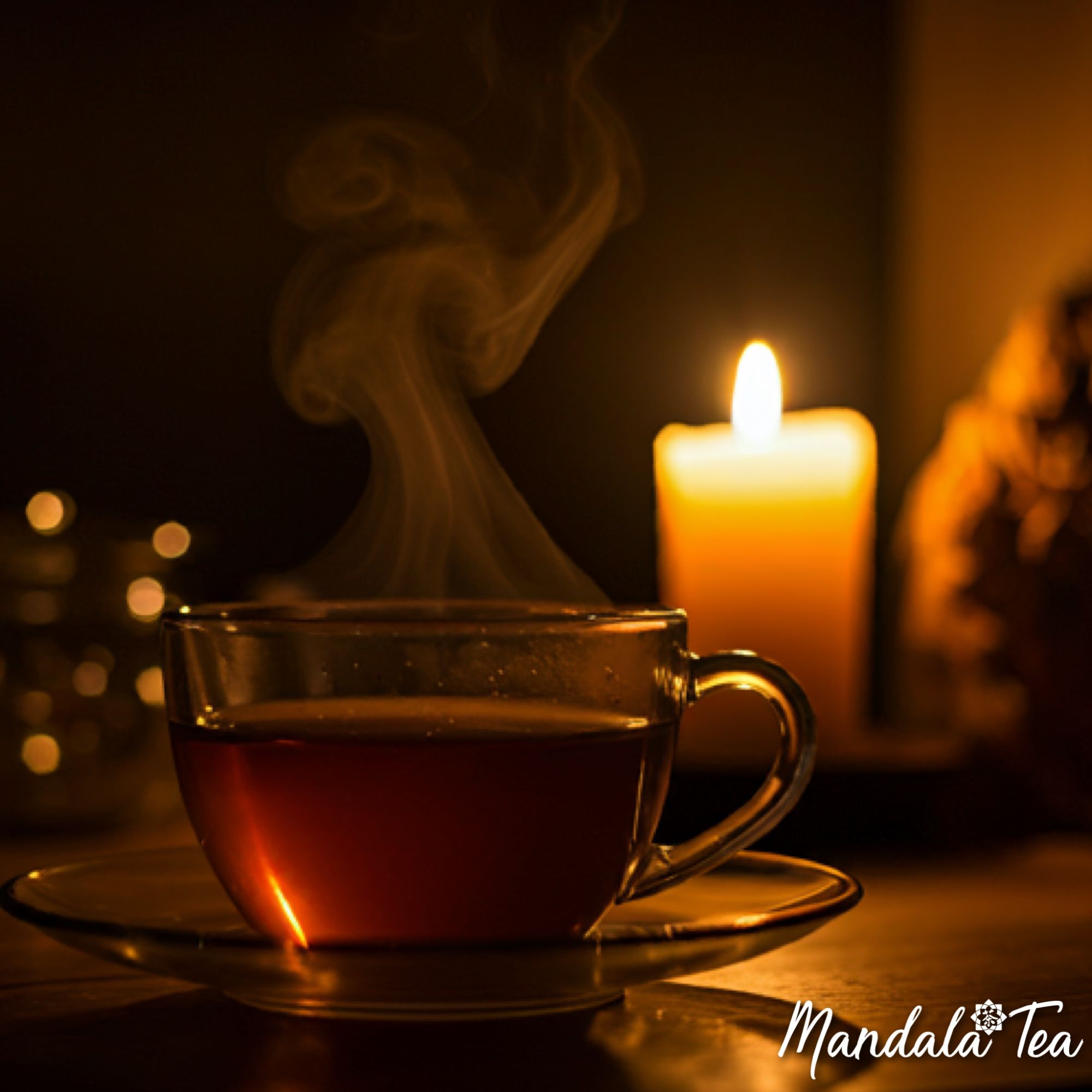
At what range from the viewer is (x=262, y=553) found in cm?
144

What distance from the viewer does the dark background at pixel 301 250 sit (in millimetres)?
1380

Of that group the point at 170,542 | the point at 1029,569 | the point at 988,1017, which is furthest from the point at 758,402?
the point at 988,1017

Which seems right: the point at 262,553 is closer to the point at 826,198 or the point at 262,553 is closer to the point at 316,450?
the point at 316,450

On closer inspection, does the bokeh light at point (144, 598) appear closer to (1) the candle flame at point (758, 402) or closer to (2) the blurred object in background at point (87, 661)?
(2) the blurred object in background at point (87, 661)

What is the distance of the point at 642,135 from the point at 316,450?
16.4 inches

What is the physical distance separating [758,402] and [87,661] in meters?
0.55

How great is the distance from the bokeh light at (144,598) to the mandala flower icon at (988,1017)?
0.74 meters

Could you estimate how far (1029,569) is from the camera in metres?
1.02

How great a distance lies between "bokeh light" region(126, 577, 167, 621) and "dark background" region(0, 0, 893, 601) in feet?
0.74

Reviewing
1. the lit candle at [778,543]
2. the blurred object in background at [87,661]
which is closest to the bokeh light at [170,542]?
the blurred object in background at [87,661]

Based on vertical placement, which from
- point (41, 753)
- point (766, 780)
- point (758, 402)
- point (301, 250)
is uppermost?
point (301, 250)

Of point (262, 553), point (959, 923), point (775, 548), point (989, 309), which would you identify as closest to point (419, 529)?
point (775, 548)

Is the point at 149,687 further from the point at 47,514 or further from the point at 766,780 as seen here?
the point at 766,780

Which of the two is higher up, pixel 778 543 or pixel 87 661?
pixel 778 543
